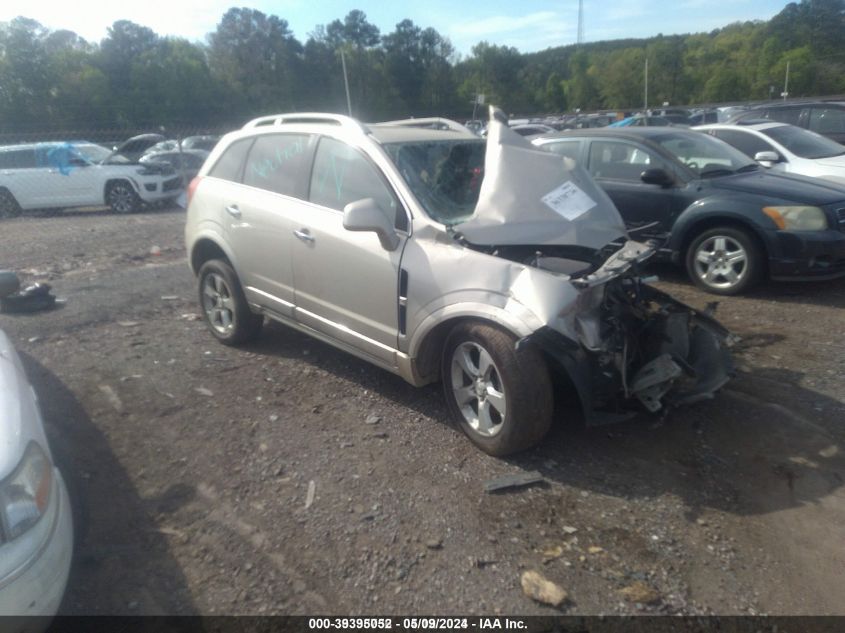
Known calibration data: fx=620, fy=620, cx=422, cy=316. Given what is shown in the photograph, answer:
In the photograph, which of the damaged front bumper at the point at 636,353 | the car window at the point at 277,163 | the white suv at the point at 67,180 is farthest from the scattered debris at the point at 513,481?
the white suv at the point at 67,180

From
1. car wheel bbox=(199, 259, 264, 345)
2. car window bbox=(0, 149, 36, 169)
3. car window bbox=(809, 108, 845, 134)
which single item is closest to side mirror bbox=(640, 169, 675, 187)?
car wheel bbox=(199, 259, 264, 345)

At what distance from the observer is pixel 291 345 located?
539 centimetres

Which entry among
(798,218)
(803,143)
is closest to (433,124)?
(798,218)

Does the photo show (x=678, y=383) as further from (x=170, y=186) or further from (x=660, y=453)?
(x=170, y=186)

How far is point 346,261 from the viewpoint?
13.1 ft

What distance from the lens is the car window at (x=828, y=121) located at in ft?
36.9

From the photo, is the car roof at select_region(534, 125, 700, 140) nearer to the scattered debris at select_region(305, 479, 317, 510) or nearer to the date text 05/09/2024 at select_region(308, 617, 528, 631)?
the scattered debris at select_region(305, 479, 317, 510)

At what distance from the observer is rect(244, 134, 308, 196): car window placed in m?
4.47

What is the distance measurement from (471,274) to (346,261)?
3.17 feet

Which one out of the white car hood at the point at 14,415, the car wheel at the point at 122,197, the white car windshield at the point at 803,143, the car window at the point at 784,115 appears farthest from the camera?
the car wheel at the point at 122,197

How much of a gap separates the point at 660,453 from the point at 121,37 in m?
59.1

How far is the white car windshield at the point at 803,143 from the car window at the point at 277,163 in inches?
294

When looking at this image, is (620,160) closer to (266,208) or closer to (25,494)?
(266,208)

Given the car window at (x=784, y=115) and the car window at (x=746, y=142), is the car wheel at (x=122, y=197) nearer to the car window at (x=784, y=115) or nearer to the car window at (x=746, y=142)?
the car window at (x=746, y=142)
